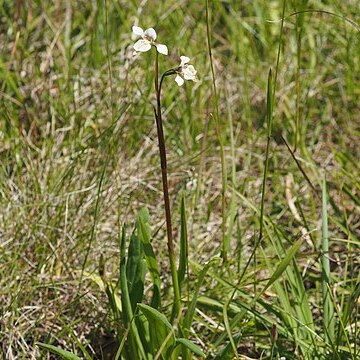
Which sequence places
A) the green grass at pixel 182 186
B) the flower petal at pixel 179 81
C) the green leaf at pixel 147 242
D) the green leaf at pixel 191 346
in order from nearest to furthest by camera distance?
the flower petal at pixel 179 81
the green leaf at pixel 191 346
the green leaf at pixel 147 242
the green grass at pixel 182 186

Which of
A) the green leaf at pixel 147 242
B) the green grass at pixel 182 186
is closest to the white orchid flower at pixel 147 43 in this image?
the green grass at pixel 182 186

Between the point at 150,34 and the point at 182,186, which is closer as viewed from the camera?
the point at 150,34

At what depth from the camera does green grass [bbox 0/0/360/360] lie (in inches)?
69.5

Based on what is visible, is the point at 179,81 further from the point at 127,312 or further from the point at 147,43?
the point at 127,312

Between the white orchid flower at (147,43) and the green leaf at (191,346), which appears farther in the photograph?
the green leaf at (191,346)

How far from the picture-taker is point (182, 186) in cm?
234

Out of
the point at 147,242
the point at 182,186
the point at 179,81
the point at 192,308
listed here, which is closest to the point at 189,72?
the point at 179,81

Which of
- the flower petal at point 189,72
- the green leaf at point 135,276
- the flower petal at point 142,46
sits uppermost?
the flower petal at point 142,46

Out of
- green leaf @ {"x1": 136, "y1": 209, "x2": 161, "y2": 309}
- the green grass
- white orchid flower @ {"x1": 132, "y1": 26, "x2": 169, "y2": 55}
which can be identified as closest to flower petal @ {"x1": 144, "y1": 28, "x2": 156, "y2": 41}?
white orchid flower @ {"x1": 132, "y1": 26, "x2": 169, "y2": 55}

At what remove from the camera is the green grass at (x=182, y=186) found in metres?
1.76

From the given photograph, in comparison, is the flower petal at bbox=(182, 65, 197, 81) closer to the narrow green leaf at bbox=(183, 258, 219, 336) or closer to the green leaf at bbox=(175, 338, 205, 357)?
the narrow green leaf at bbox=(183, 258, 219, 336)

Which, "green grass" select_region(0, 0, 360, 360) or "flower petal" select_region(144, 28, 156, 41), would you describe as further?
"green grass" select_region(0, 0, 360, 360)

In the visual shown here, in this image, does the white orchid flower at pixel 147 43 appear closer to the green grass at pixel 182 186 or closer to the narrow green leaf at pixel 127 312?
the green grass at pixel 182 186

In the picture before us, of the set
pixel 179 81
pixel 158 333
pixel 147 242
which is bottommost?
pixel 158 333
